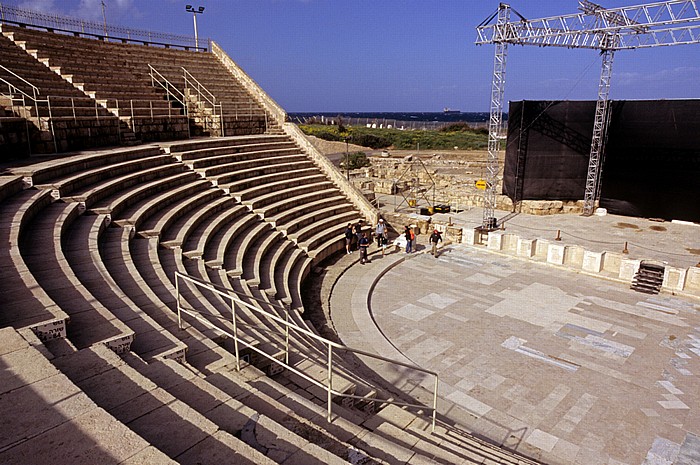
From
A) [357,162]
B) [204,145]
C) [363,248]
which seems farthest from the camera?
[357,162]

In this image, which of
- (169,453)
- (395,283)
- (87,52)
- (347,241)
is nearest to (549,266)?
(395,283)

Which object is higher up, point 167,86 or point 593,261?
point 167,86

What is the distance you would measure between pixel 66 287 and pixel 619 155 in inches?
924

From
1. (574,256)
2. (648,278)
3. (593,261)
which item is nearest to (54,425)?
(648,278)

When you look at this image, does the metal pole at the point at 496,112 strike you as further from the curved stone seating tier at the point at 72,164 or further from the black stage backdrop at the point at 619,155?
the curved stone seating tier at the point at 72,164

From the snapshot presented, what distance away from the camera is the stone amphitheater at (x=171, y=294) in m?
3.45

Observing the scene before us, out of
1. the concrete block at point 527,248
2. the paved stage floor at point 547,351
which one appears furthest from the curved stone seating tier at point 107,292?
the concrete block at point 527,248

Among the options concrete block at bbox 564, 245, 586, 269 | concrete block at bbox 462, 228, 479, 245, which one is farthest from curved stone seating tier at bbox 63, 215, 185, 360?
concrete block at bbox 564, 245, 586, 269

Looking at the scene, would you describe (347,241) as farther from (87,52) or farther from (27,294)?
(87,52)

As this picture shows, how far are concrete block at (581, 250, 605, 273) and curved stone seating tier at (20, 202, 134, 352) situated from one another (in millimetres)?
13306

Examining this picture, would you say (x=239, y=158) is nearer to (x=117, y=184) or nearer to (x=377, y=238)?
(x=377, y=238)

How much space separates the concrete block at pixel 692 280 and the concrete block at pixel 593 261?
2.15 meters

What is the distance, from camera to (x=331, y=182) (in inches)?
713

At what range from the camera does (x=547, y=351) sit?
9.18 m
